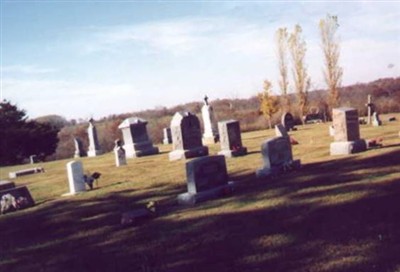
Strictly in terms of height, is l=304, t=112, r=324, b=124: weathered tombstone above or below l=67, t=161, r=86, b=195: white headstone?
above

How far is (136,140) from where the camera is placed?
26.3 meters

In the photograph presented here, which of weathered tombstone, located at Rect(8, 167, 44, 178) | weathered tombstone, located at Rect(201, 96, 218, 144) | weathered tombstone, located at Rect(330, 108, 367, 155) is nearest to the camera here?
weathered tombstone, located at Rect(330, 108, 367, 155)

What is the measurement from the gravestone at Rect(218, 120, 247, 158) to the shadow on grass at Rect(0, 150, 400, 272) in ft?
21.8

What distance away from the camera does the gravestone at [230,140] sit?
64.9 feet

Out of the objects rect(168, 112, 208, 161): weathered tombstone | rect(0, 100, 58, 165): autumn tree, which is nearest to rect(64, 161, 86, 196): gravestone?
rect(168, 112, 208, 161): weathered tombstone

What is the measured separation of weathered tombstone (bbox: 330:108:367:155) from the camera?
15.8 metres

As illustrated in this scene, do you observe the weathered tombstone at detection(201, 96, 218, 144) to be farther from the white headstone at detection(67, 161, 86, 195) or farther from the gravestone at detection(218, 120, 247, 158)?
the white headstone at detection(67, 161, 86, 195)

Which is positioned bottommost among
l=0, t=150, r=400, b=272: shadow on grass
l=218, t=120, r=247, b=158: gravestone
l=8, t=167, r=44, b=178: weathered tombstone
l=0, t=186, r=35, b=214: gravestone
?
l=0, t=150, r=400, b=272: shadow on grass

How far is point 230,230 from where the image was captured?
8633 millimetres

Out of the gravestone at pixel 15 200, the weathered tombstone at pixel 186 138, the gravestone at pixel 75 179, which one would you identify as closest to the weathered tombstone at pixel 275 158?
the gravestone at pixel 75 179

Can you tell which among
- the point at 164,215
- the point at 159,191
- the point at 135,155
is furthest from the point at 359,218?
the point at 135,155

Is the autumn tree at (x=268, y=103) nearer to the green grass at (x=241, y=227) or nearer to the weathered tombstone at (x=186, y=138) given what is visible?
the weathered tombstone at (x=186, y=138)

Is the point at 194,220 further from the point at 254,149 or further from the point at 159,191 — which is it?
the point at 254,149

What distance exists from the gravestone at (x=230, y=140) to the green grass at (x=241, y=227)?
4711 mm
